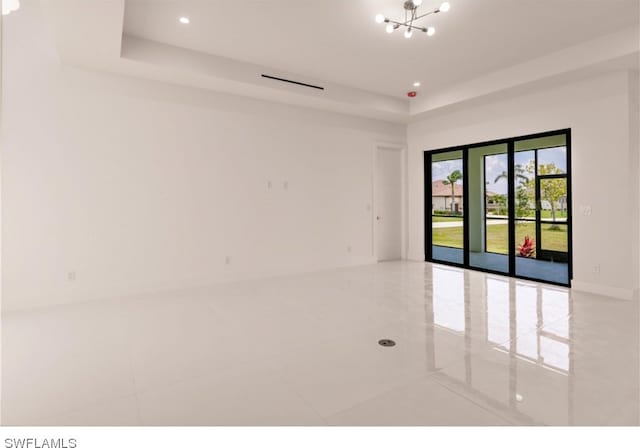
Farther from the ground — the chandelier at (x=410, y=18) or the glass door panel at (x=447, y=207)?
the chandelier at (x=410, y=18)

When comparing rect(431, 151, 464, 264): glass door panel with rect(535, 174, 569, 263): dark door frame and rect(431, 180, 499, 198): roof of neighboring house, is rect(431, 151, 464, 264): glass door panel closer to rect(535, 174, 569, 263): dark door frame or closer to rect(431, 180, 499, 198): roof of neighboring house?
rect(431, 180, 499, 198): roof of neighboring house

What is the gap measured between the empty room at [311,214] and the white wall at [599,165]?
0.09ft

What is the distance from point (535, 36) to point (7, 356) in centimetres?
625

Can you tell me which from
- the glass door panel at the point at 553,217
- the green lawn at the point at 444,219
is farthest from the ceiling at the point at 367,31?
the green lawn at the point at 444,219

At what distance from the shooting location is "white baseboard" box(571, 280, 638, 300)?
456cm

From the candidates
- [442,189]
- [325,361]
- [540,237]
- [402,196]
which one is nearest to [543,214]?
[540,237]

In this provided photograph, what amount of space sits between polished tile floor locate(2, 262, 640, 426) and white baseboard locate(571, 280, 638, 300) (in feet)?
0.98

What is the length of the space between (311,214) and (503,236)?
341 cm

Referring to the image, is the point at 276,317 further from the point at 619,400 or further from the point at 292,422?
the point at 619,400

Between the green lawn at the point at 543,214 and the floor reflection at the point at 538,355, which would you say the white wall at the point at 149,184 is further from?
the green lawn at the point at 543,214

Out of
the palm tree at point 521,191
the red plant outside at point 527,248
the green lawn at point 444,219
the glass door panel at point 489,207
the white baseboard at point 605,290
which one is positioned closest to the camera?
the white baseboard at point 605,290

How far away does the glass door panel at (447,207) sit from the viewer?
6906 millimetres

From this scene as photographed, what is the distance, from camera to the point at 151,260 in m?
4.99

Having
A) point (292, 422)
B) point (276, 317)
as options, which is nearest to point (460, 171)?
point (276, 317)
